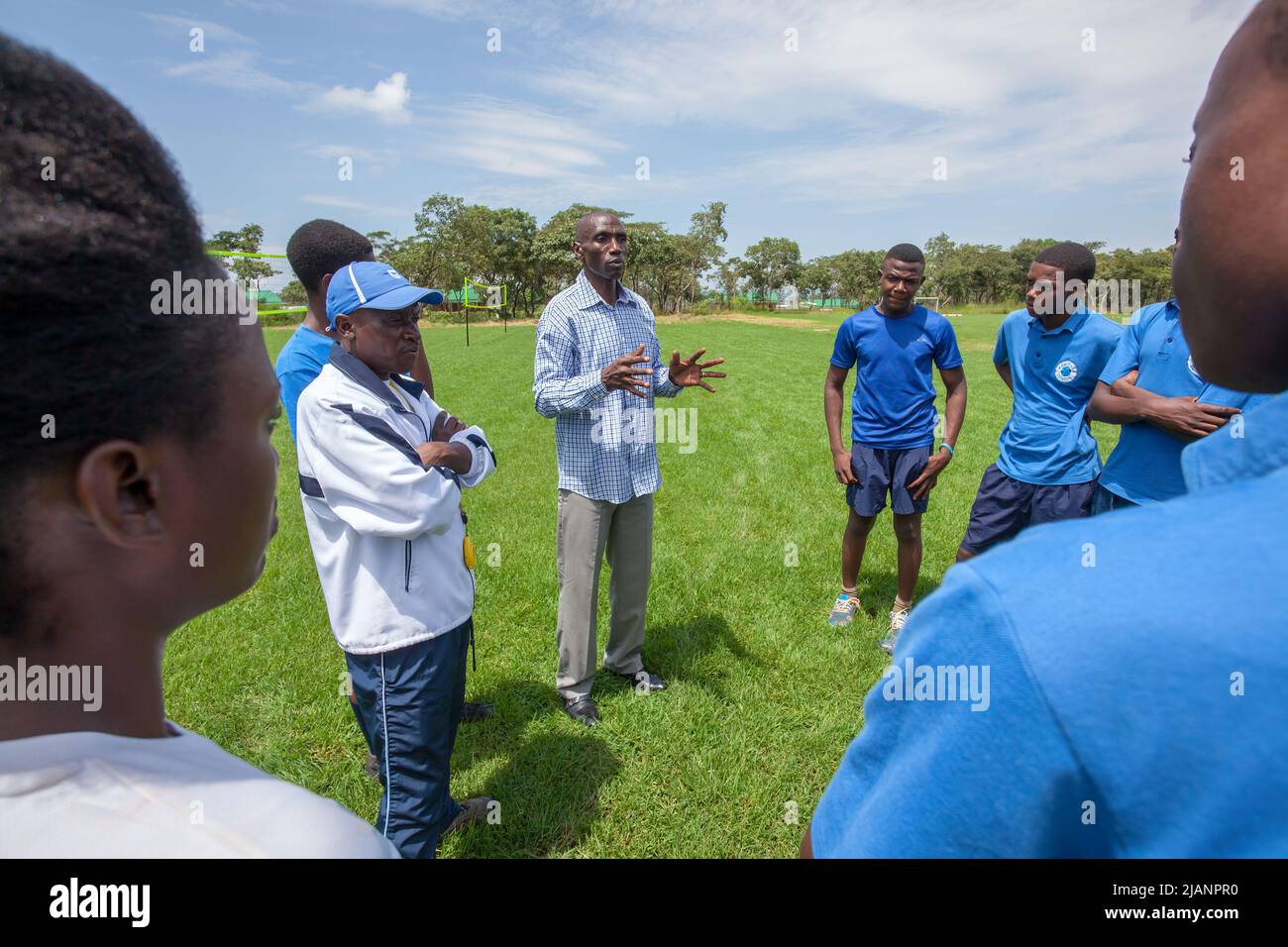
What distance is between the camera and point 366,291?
2646mm

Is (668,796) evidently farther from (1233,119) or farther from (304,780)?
(1233,119)

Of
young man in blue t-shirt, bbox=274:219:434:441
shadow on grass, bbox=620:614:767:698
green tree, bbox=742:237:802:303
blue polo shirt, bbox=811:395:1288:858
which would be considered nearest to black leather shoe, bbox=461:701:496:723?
shadow on grass, bbox=620:614:767:698

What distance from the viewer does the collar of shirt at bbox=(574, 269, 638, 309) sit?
12.5ft

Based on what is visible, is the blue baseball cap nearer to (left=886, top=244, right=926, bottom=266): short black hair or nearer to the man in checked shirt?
the man in checked shirt

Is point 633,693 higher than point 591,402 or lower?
lower

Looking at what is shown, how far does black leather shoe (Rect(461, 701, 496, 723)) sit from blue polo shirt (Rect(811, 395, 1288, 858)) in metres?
3.58

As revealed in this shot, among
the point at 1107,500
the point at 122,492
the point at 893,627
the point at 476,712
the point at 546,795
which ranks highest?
the point at 122,492

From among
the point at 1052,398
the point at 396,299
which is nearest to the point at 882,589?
the point at 1052,398

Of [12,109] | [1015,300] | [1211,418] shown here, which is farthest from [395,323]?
[1015,300]

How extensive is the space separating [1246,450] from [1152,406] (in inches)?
136

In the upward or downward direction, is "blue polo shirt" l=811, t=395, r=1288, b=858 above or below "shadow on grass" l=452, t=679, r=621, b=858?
above

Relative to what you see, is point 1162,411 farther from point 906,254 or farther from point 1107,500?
point 906,254

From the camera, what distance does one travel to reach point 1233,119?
716 millimetres

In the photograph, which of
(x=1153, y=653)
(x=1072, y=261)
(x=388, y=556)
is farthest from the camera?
(x=1072, y=261)
